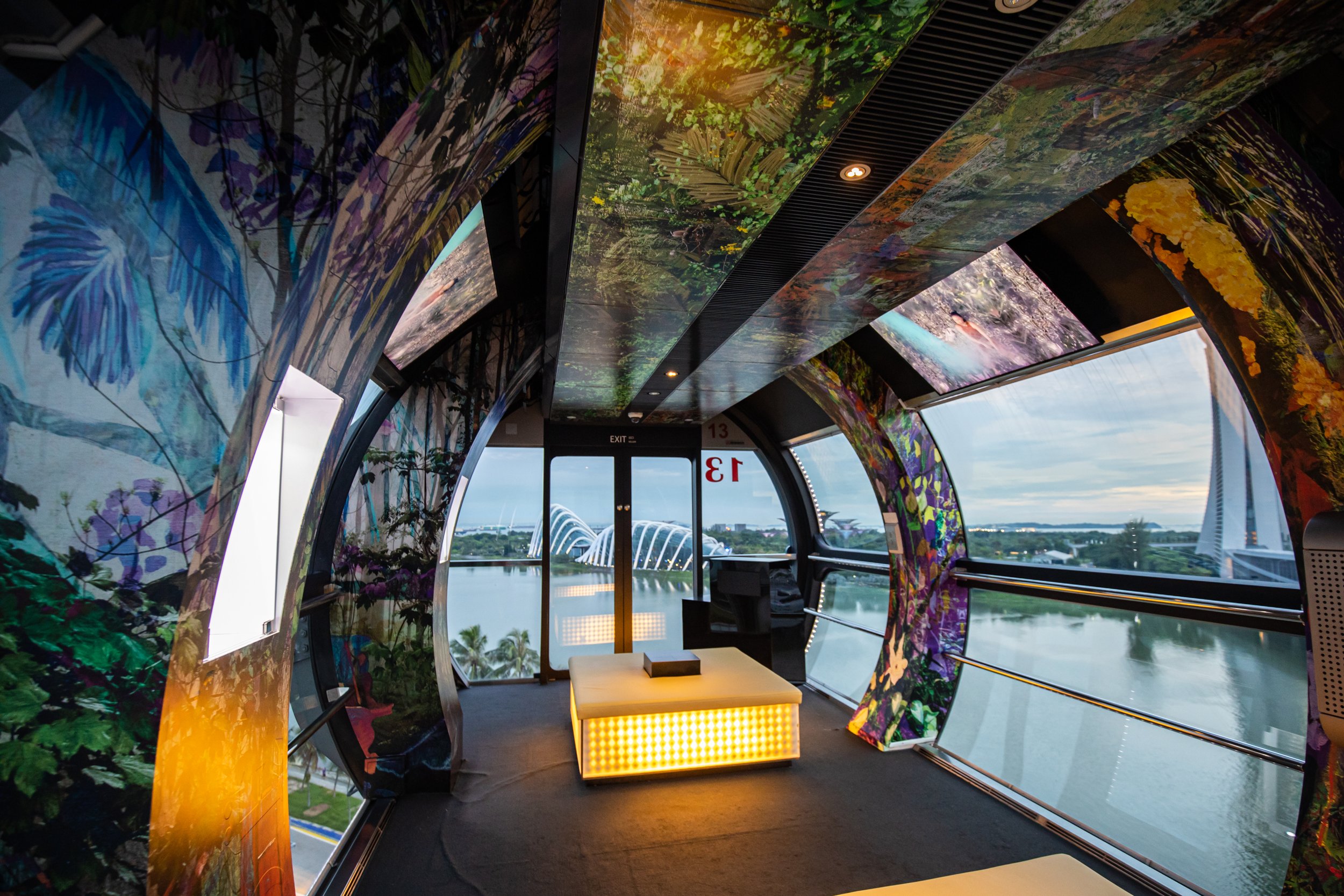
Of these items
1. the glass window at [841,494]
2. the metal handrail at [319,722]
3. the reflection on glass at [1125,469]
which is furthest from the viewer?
the glass window at [841,494]

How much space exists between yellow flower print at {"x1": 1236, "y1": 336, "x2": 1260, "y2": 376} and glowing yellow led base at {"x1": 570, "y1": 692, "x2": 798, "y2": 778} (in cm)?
360

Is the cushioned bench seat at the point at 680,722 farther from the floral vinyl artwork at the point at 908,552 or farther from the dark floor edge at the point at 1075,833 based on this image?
the dark floor edge at the point at 1075,833

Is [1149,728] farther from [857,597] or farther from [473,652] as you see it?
[473,652]

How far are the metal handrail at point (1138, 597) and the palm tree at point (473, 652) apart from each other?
18.1ft

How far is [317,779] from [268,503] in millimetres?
2355

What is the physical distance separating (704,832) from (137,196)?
13.5ft

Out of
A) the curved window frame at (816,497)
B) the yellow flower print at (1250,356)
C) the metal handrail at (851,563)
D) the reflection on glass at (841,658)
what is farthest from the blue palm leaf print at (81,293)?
the curved window frame at (816,497)

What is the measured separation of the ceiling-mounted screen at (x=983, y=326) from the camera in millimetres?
3643

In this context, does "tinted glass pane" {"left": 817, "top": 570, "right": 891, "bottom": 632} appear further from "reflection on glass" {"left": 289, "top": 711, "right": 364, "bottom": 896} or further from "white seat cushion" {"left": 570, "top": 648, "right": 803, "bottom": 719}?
"reflection on glass" {"left": 289, "top": 711, "right": 364, "bottom": 896}

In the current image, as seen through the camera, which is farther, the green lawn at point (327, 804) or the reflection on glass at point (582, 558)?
the reflection on glass at point (582, 558)

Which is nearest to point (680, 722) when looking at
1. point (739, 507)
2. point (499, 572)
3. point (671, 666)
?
point (671, 666)

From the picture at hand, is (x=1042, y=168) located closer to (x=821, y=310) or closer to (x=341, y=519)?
(x=821, y=310)

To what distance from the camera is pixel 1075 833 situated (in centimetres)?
371

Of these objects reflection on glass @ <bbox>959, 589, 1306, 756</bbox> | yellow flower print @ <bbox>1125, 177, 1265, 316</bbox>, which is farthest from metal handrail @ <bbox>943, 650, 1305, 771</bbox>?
yellow flower print @ <bbox>1125, 177, 1265, 316</bbox>
